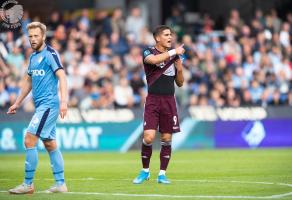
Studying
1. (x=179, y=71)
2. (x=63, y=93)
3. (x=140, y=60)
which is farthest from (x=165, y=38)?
(x=140, y=60)

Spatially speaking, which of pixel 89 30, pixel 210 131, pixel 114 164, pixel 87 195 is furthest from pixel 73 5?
pixel 87 195

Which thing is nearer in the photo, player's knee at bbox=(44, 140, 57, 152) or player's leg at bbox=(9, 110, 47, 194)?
player's leg at bbox=(9, 110, 47, 194)

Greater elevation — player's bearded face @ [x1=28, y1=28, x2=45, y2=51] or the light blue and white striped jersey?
player's bearded face @ [x1=28, y1=28, x2=45, y2=51]

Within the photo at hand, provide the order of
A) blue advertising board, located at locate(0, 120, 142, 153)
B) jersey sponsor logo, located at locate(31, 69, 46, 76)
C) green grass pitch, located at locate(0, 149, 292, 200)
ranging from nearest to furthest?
green grass pitch, located at locate(0, 149, 292, 200)
jersey sponsor logo, located at locate(31, 69, 46, 76)
blue advertising board, located at locate(0, 120, 142, 153)

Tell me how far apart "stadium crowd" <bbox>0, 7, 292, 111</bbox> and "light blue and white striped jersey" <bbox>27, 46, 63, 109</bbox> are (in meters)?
11.7

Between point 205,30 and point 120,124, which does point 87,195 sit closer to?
point 120,124

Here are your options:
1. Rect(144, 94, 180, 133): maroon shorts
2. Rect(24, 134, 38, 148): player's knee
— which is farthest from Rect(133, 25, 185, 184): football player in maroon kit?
Rect(24, 134, 38, 148): player's knee

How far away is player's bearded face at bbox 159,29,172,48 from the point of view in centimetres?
1356

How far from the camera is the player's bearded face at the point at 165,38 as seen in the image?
44.5 ft

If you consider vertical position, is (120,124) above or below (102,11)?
below

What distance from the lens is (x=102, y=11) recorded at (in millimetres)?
30453

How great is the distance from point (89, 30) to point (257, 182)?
51.1 feet

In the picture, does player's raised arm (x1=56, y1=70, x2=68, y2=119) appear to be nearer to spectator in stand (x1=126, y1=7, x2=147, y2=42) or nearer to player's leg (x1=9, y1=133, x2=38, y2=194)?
player's leg (x1=9, y1=133, x2=38, y2=194)

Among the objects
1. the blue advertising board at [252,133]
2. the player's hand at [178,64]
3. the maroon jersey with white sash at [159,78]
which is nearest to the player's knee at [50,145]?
the maroon jersey with white sash at [159,78]
